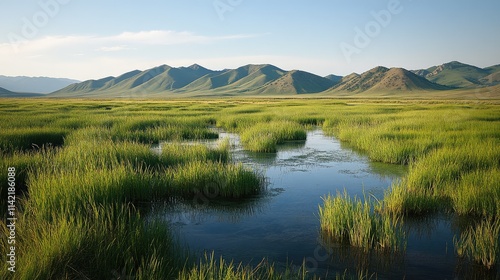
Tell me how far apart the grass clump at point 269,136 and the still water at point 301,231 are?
15.5 ft

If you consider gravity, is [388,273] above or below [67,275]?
below

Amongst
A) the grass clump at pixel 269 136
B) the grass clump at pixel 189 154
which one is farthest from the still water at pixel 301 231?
the grass clump at pixel 269 136

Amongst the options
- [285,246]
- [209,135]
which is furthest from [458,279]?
[209,135]

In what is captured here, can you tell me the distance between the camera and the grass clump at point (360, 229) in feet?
20.8

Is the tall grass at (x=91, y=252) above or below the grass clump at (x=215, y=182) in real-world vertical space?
above

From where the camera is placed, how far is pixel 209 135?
2175cm

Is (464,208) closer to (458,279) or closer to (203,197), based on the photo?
(458,279)

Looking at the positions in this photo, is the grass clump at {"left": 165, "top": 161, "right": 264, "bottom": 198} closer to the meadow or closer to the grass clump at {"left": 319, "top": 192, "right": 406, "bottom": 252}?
the meadow

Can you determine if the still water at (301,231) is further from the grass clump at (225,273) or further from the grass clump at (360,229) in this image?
the grass clump at (225,273)

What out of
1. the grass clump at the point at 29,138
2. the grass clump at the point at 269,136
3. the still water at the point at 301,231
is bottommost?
the still water at the point at 301,231

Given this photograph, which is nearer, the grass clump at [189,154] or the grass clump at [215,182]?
the grass clump at [215,182]

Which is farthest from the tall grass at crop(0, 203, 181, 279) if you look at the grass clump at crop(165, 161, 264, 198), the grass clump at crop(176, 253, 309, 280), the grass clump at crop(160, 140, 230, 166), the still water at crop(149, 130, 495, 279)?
the grass clump at crop(160, 140, 230, 166)

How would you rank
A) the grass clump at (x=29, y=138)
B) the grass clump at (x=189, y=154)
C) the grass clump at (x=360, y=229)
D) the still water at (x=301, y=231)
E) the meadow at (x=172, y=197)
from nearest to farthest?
the meadow at (x=172, y=197), the still water at (x=301, y=231), the grass clump at (x=360, y=229), the grass clump at (x=189, y=154), the grass clump at (x=29, y=138)

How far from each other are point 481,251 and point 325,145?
545 inches
